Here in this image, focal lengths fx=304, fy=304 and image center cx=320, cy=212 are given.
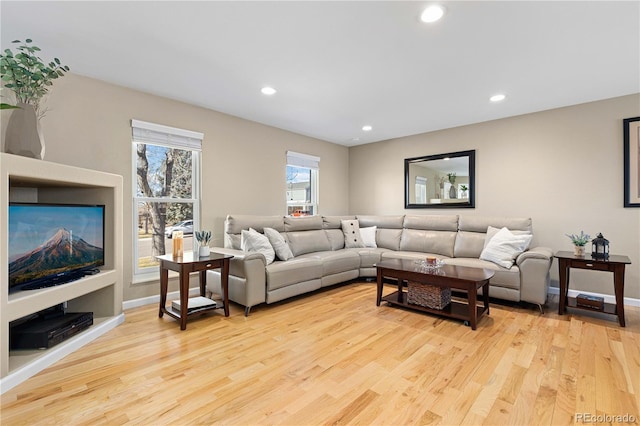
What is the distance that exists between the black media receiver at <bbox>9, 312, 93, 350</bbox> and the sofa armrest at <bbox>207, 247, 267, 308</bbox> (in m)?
1.28

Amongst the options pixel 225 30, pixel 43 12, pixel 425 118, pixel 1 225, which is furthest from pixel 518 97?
pixel 1 225

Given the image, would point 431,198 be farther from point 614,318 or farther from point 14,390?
point 14,390

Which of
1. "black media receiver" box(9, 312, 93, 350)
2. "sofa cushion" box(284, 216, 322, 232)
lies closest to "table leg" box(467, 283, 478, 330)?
"sofa cushion" box(284, 216, 322, 232)

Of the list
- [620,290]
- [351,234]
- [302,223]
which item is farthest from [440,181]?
[620,290]

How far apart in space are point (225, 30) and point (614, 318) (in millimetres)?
4397

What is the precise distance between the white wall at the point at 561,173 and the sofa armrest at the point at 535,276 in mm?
962

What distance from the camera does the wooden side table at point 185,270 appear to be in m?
2.77

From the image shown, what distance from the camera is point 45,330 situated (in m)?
2.19

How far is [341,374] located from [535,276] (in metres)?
2.47

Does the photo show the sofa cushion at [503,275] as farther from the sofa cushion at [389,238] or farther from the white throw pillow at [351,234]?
the white throw pillow at [351,234]

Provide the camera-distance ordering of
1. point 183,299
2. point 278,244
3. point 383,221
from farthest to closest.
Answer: point 383,221 < point 278,244 < point 183,299

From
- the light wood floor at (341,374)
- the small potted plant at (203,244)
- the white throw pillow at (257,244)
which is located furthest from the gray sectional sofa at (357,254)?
the light wood floor at (341,374)

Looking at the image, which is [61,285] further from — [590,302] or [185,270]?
[590,302]

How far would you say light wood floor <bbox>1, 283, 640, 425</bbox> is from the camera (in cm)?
163
